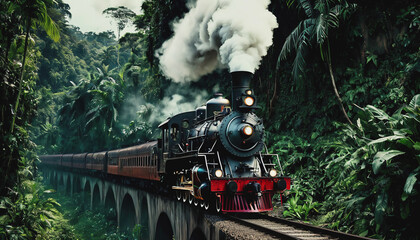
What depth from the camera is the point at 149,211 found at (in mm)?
15617

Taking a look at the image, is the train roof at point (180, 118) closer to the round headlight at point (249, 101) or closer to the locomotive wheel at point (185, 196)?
the locomotive wheel at point (185, 196)

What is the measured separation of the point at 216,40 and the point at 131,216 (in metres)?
14.8

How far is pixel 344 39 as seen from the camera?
10.9 meters

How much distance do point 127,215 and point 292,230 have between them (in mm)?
17749

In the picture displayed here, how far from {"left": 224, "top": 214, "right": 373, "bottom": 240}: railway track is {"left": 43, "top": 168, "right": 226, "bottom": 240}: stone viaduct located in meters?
0.73

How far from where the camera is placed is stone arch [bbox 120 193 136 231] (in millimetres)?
21703

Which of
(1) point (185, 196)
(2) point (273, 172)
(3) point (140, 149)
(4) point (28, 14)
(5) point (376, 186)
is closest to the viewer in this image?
(5) point (376, 186)

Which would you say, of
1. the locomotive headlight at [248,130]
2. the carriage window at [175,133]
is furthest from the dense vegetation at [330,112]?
the carriage window at [175,133]

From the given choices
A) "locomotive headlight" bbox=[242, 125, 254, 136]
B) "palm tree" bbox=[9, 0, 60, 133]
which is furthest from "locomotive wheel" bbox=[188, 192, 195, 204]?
"palm tree" bbox=[9, 0, 60, 133]

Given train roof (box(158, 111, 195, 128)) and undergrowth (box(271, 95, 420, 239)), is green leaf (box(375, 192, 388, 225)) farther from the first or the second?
Answer: train roof (box(158, 111, 195, 128))

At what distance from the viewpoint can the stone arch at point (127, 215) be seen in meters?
21.7

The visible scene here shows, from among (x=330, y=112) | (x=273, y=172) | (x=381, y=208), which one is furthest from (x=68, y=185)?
(x=381, y=208)

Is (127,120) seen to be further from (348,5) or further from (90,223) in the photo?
(348,5)

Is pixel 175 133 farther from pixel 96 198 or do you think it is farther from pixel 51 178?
pixel 51 178
